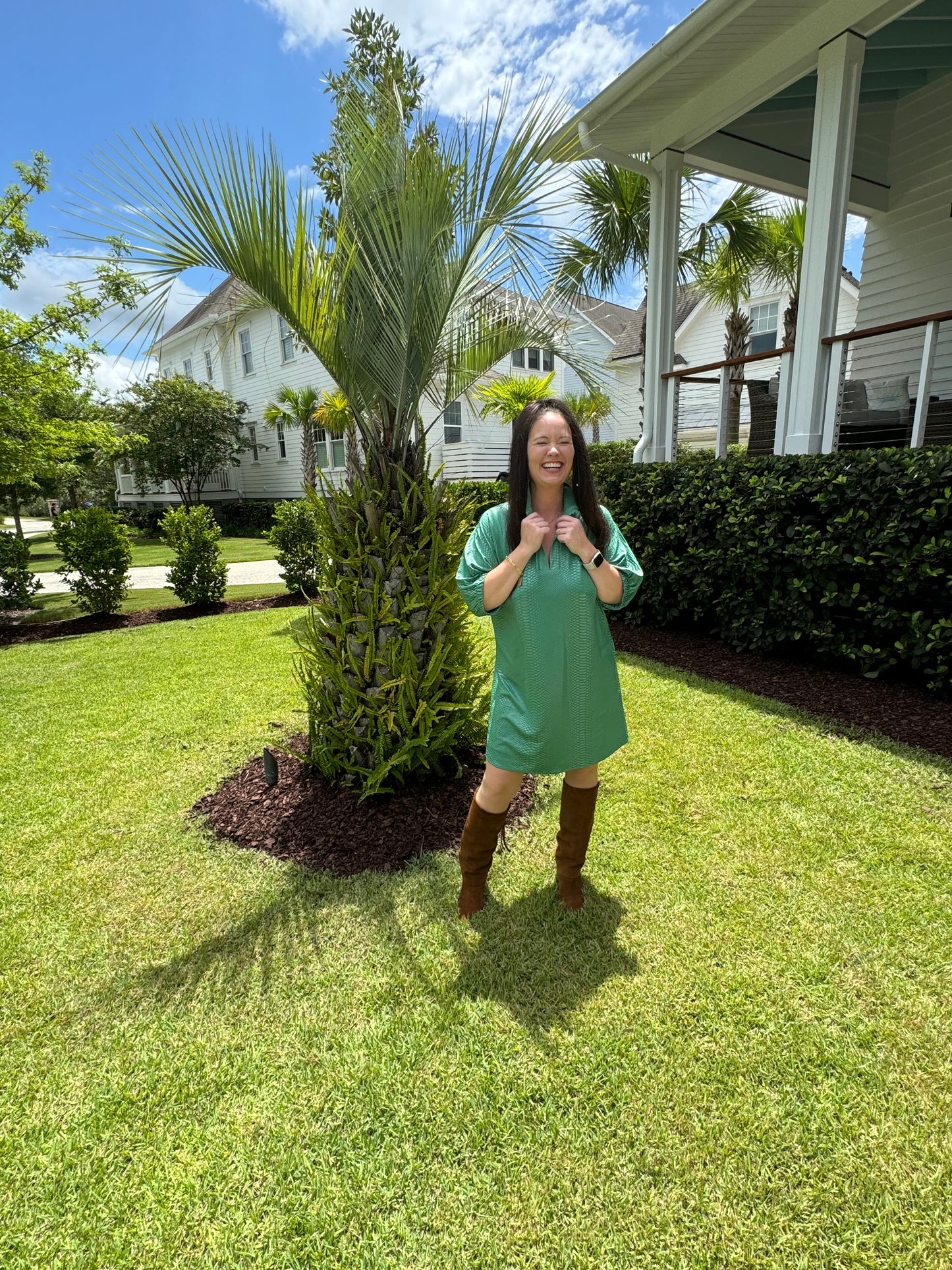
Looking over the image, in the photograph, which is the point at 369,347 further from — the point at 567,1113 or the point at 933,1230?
Answer: the point at 933,1230

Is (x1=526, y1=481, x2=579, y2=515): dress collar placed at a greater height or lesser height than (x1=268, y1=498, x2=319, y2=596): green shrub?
greater

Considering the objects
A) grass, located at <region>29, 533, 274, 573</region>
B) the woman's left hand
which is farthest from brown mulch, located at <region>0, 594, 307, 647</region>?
the woman's left hand

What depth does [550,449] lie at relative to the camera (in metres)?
A: 1.95

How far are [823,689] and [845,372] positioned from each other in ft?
8.73

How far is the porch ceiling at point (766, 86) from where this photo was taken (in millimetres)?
4629

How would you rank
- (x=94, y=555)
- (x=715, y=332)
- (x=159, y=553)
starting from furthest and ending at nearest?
(x=715, y=332) → (x=159, y=553) → (x=94, y=555)

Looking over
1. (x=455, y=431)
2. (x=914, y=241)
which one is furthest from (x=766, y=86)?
(x=455, y=431)

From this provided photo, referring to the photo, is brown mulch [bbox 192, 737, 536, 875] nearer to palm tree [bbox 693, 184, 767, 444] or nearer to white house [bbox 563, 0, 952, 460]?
white house [bbox 563, 0, 952, 460]

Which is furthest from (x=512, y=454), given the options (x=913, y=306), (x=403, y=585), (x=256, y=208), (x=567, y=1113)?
(x=913, y=306)

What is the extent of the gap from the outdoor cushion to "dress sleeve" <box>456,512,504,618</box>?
21.0 ft

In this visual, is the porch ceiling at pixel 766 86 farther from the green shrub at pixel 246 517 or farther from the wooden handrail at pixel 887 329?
the green shrub at pixel 246 517

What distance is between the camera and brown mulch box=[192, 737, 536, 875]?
290 cm

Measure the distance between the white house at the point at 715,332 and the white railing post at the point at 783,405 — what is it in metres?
9.18

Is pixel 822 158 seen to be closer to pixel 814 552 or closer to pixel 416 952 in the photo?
pixel 814 552
